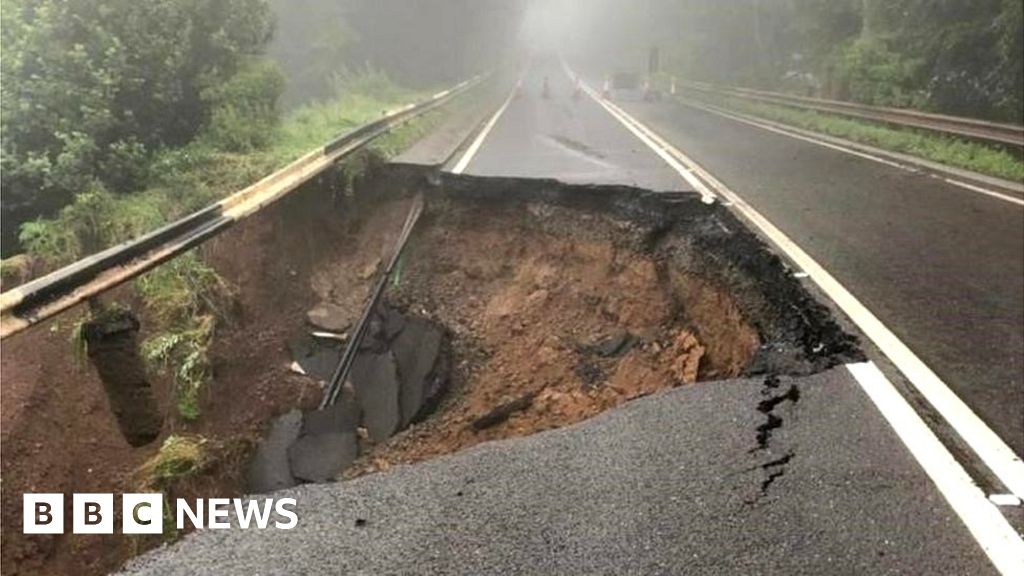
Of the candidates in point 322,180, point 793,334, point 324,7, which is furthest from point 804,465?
point 324,7

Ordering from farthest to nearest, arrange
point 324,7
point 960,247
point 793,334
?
→ 1. point 324,7
2. point 960,247
3. point 793,334

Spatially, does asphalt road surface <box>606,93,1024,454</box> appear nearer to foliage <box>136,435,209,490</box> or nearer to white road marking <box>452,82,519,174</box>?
white road marking <box>452,82,519,174</box>

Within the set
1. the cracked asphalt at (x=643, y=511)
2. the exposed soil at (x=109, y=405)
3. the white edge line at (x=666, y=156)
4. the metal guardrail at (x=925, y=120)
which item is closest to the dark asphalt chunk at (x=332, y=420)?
the exposed soil at (x=109, y=405)

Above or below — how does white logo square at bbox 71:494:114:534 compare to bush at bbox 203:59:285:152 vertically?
below

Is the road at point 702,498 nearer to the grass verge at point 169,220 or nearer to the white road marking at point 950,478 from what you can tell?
the white road marking at point 950,478

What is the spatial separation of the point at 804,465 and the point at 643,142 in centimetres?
1191

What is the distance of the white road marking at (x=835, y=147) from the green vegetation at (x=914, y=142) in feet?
2.11

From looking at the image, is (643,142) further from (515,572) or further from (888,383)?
(515,572)

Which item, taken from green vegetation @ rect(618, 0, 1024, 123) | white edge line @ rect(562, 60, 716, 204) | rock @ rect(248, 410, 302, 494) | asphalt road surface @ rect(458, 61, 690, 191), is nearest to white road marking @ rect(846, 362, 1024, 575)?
rock @ rect(248, 410, 302, 494)

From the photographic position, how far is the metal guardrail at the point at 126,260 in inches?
137

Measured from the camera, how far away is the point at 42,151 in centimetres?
817

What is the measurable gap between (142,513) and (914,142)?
14.0 metres

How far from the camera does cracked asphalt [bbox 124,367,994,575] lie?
2.69 meters

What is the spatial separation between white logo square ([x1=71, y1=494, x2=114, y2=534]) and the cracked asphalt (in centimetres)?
196
